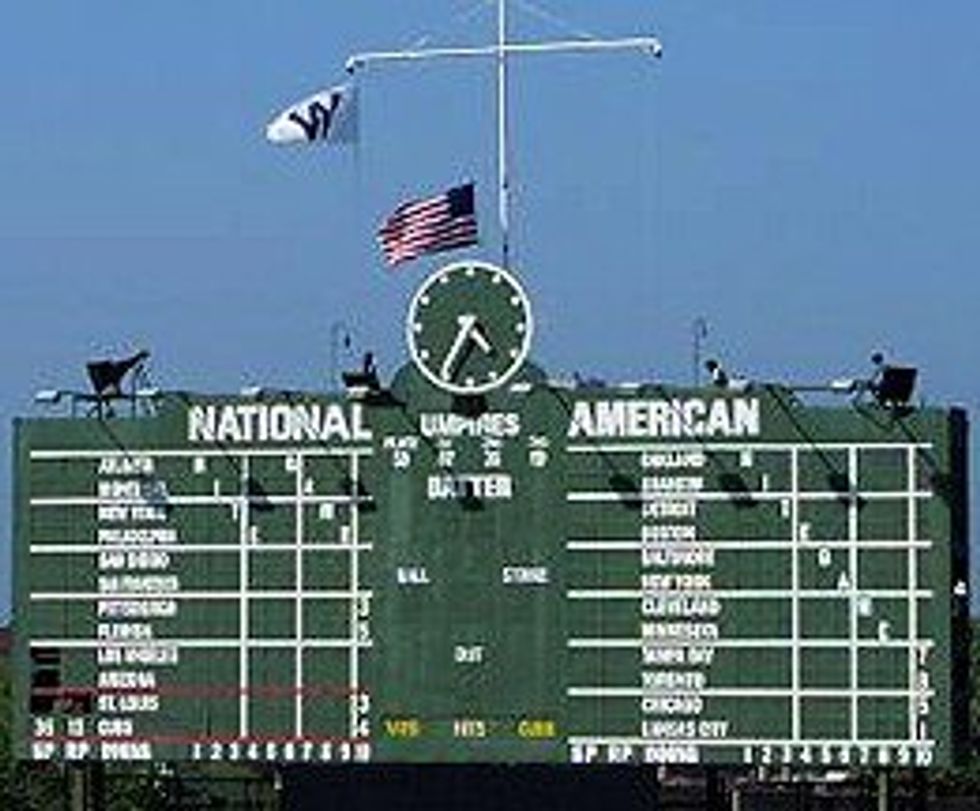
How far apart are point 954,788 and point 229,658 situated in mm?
31546

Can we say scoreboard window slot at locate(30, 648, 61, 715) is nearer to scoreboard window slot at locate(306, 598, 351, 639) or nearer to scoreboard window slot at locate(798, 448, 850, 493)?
scoreboard window slot at locate(306, 598, 351, 639)

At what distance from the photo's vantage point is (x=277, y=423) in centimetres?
3547

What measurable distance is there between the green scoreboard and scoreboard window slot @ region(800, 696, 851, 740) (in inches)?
1.3

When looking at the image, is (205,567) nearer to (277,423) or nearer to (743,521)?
(277,423)

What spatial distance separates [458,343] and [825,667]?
16.6 ft

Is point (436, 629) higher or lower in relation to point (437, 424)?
lower

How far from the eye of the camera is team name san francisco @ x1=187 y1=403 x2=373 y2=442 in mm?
35250

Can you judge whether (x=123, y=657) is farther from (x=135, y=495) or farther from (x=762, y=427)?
(x=762, y=427)

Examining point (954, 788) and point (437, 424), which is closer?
point (437, 424)

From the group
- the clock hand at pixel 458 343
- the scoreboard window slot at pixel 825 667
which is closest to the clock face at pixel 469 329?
the clock hand at pixel 458 343

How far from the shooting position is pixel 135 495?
35625mm

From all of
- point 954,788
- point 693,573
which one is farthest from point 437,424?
point 954,788

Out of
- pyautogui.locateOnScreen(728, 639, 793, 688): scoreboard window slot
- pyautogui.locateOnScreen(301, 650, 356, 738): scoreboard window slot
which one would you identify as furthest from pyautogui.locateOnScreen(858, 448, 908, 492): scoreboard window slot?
pyautogui.locateOnScreen(301, 650, 356, 738): scoreboard window slot

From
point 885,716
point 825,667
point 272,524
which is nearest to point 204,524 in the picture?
point 272,524
